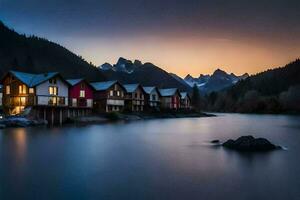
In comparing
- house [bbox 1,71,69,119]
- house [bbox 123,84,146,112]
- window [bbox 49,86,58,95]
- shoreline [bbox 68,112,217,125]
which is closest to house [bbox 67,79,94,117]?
shoreline [bbox 68,112,217,125]

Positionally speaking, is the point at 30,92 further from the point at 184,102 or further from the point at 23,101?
the point at 184,102

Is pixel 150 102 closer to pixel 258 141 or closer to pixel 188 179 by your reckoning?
pixel 258 141

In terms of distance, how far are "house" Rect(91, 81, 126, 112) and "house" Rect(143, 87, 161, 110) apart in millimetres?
14728

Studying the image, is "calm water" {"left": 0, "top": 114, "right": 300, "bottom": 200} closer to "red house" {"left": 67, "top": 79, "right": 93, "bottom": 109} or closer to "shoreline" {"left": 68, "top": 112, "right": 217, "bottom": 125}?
"shoreline" {"left": 68, "top": 112, "right": 217, "bottom": 125}

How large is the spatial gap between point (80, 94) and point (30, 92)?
13.0 meters

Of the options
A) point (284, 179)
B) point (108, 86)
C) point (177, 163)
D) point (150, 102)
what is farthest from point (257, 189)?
point (150, 102)

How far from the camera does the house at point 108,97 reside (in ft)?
270

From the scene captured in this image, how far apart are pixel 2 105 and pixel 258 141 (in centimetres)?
5201

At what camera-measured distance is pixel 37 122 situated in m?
59.6

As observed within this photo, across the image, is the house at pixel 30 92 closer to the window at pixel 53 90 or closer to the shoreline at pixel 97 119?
the window at pixel 53 90

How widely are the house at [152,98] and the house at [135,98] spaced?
2318 millimetres

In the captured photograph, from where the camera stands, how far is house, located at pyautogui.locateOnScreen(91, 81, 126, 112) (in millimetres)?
82188

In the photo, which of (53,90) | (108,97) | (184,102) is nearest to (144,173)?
(53,90)

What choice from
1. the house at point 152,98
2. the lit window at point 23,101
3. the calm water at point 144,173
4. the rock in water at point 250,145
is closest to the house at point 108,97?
the house at point 152,98
